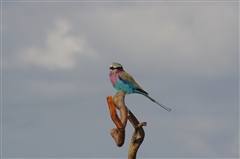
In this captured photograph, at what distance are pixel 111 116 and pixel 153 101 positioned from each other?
2048 millimetres

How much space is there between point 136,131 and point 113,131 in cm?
76

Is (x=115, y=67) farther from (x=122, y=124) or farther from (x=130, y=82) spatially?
(x=122, y=124)

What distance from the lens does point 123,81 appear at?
2409 centimetres

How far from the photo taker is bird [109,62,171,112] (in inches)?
947

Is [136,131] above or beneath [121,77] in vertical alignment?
beneath

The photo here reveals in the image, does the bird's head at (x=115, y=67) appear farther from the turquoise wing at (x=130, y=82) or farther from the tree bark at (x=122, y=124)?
the tree bark at (x=122, y=124)

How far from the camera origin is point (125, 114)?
23.0 m

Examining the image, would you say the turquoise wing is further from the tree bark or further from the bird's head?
the tree bark

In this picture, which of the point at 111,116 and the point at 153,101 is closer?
the point at 111,116

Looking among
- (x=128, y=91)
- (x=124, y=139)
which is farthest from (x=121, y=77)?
(x=124, y=139)

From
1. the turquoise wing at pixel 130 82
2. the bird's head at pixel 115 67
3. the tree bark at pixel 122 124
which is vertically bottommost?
the tree bark at pixel 122 124

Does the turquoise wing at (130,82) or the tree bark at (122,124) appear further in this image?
the turquoise wing at (130,82)

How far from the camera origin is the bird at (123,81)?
24062 millimetres

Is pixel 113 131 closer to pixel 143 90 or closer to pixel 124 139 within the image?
pixel 124 139
